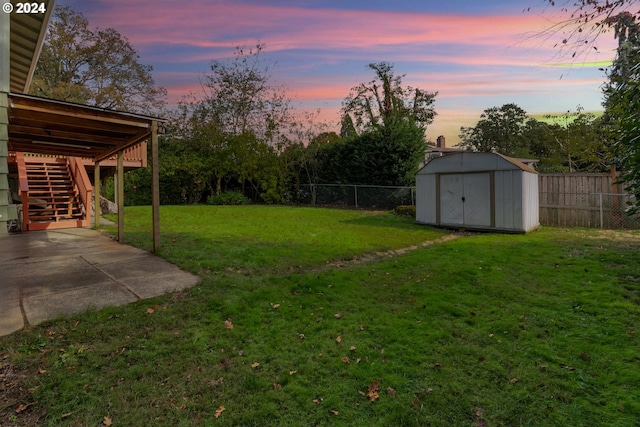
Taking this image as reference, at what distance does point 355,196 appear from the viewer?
54.0 ft

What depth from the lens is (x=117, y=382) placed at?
2.48 meters

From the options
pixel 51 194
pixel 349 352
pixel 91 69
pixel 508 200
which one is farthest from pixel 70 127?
pixel 91 69

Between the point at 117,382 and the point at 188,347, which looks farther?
the point at 188,347

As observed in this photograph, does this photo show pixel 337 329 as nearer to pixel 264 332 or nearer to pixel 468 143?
pixel 264 332

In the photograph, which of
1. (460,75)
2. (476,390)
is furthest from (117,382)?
(460,75)

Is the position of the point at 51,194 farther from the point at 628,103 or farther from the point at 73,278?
the point at 628,103

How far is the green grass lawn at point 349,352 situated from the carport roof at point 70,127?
2961 mm

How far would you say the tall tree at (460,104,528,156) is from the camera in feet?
125

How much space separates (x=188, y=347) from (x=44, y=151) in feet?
29.5

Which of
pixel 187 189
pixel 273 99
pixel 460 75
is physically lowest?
pixel 187 189

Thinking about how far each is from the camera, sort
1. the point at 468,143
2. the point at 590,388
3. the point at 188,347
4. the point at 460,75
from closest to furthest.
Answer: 1. the point at 590,388
2. the point at 188,347
3. the point at 460,75
4. the point at 468,143

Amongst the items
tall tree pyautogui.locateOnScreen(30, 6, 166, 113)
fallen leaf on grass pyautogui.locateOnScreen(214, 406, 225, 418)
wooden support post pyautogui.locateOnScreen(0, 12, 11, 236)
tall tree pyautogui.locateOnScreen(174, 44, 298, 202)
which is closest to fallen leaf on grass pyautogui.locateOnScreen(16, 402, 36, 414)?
fallen leaf on grass pyautogui.locateOnScreen(214, 406, 225, 418)

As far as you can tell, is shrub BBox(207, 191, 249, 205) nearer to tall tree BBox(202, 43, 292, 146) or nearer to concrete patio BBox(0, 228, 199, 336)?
tall tree BBox(202, 43, 292, 146)

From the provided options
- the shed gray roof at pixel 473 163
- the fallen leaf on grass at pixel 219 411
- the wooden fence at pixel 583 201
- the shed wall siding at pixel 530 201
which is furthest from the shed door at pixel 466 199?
the fallen leaf on grass at pixel 219 411
